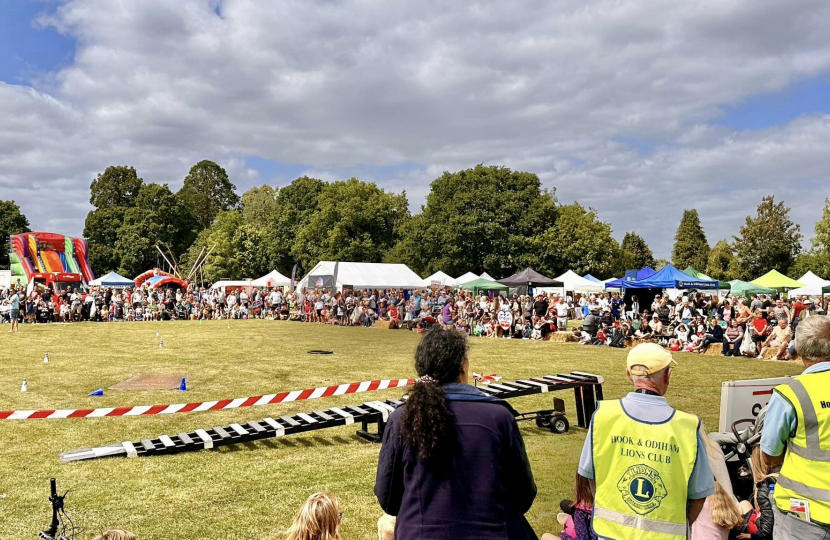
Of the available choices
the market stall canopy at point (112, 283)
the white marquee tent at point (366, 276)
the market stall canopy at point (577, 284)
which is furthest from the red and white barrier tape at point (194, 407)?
the market stall canopy at point (112, 283)

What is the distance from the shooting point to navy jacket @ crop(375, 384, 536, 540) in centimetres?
251

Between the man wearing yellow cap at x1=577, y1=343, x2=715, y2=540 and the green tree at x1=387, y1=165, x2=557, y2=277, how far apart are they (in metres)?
50.6

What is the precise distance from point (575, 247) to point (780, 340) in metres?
36.0

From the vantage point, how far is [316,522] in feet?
11.7

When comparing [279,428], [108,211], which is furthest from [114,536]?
[108,211]

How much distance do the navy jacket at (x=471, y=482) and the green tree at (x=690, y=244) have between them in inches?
3177

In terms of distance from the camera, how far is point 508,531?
2.54m

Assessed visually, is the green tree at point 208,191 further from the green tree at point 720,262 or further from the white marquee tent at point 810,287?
the white marquee tent at point 810,287

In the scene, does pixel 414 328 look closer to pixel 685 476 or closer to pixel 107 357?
pixel 107 357

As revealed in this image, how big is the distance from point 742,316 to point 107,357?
1928cm

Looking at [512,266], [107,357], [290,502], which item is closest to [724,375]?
[290,502]

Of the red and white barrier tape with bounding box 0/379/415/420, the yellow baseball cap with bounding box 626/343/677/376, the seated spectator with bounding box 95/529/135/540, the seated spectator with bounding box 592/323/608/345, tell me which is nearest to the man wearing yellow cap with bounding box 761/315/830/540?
the yellow baseball cap with bounding box 626/343/677/376

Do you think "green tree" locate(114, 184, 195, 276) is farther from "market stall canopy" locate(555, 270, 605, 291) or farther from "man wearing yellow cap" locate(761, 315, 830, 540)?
"man wearing yellow cap" locate(761, 315, 830, 540)

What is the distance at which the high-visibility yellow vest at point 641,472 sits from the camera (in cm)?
274
